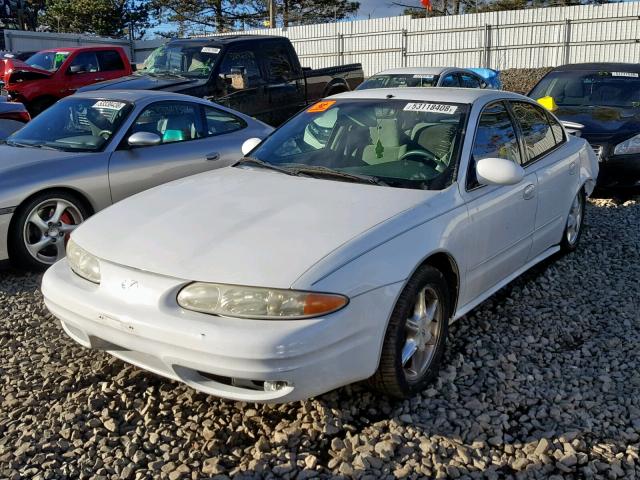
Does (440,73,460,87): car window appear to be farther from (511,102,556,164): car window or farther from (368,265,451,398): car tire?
(368,265,451,398): car tire

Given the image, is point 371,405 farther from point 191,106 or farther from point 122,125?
point 191,106

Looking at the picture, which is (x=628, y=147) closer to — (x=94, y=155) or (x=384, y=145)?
(x=384, y=145)

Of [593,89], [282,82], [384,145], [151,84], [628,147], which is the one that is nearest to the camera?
[384,145]

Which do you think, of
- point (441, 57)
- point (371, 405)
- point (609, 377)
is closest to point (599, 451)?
point (609, 377)

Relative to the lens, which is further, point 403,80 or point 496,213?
point 403,80

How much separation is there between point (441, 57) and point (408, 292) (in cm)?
2290

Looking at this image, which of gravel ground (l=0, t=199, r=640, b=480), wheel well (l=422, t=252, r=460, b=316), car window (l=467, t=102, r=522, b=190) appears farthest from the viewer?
car window (l=467, t=102, r=522, b=190)

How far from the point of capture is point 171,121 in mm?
6059

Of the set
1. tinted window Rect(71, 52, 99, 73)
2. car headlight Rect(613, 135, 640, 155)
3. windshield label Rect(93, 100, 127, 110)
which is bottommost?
car headlight Rect(613, 135, 640, 155)

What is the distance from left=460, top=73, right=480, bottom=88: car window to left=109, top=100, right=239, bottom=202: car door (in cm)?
697

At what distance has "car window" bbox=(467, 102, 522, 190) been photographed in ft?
12.3

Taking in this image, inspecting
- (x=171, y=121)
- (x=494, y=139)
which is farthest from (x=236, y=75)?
(x=494, y=139)

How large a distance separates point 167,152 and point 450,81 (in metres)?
7.35

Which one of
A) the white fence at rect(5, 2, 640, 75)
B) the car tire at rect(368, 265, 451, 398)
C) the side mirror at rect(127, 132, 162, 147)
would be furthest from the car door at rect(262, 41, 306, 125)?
the white fence at rect(5, 2, 640, 75)
